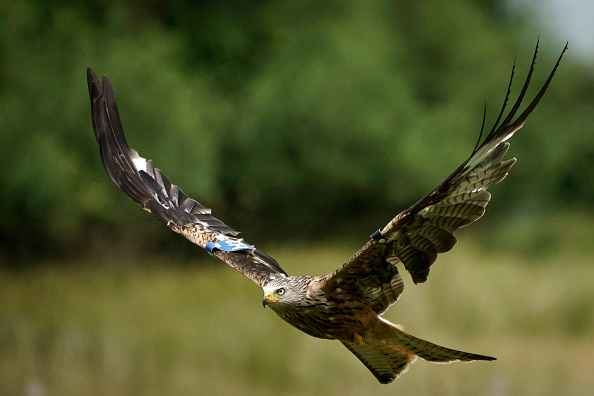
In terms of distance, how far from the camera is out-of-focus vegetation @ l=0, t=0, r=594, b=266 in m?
11.1

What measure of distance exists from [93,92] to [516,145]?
12.9 metres

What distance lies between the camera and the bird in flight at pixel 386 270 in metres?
3.68

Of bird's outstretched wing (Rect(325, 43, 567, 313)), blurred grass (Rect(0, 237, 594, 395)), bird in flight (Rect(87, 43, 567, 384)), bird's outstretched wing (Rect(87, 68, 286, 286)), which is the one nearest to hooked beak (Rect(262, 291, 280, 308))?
bird in flight (Rect(87, 43, 567, 384))

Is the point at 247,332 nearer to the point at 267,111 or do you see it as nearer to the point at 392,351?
the point at 267,111

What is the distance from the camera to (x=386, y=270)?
414 cm

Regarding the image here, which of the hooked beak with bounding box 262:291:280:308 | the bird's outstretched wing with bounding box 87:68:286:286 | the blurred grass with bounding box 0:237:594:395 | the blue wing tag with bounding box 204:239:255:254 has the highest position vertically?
the blurred grass with bounding box 0:237:594:395

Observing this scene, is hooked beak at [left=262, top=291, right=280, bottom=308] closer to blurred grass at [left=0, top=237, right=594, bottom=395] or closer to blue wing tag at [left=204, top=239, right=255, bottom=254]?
blue wing tag at [left=204, top=239, right=255, bottom=254]

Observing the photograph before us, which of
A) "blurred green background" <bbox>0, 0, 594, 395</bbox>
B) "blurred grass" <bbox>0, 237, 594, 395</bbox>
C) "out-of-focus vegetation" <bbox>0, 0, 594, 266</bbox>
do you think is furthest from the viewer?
"out-of-focus vegetation" <bbox>0, 0, 594, 266</bbox>

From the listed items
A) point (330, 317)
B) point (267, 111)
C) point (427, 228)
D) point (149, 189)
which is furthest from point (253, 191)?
point (427, 228)

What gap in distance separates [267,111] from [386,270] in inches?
368

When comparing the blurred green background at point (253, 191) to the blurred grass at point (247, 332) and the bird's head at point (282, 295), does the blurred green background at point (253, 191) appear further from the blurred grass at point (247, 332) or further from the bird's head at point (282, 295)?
the bird's head at point (282, 295)

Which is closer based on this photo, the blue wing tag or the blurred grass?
the blue wing tag

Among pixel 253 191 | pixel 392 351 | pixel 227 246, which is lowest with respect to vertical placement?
pixel 392 351

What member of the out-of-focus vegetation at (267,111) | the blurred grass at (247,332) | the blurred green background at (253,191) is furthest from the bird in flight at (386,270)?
the out-of-focus vegetation at (267,111)
